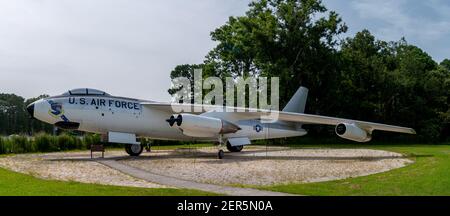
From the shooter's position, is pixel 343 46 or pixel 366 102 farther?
pixel 343 46

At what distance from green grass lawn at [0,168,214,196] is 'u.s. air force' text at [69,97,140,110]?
34.0 ft

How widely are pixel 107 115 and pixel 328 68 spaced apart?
99.7 feet

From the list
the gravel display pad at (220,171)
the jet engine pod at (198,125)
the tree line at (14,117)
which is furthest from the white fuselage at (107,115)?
the tree line at (14,117)

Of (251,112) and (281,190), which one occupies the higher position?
(251,112)

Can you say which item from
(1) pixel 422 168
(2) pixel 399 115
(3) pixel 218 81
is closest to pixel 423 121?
(2) pixel 399 115

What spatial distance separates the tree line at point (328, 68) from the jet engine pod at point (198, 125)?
73.8ft

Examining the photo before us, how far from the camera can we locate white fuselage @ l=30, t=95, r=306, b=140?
78.4ft

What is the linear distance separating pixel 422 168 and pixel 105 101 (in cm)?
1647

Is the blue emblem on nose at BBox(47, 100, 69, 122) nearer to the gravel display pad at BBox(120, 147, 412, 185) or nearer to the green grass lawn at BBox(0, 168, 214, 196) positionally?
the gravel display pad at BBox(120, 147, 412, 185)

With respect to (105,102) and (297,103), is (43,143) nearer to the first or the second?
(105,102)

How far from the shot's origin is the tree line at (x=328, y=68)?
49.2 meters

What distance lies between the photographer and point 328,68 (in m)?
49.4
